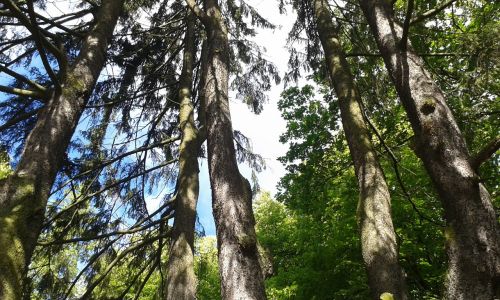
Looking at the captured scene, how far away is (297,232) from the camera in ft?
40.3

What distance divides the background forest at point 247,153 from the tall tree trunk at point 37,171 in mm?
16

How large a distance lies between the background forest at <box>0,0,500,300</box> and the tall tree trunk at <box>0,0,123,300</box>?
0.02 m

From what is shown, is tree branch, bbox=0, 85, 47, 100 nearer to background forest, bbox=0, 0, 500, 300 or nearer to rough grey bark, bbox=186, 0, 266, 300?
background forest, bbox=0, 0, 500, 300

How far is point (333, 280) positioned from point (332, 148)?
3.93 metres

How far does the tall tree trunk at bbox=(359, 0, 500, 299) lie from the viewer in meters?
2.45

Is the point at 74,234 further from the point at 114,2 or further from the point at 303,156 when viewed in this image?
the point at 303,156

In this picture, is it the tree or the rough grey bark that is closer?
the tree

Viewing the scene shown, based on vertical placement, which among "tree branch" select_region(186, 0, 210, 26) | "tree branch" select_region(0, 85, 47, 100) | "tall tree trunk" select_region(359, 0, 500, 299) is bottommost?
"tall tree trunk" select_region(359, 0, 500, 299)

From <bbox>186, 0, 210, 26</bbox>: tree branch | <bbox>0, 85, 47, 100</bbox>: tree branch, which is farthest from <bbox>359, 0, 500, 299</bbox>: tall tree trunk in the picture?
<bbox>0, 85, 47, 100</bbox>: tree branch

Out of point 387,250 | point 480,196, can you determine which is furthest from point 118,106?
point 480,196

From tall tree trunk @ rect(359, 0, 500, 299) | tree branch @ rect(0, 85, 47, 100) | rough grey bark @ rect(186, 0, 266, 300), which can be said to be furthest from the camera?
tree branch @ rect(0, 85, 47, 100)

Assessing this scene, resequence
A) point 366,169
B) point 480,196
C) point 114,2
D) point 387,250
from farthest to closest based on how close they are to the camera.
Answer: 1. point 114,2
2. point 366,169
3. point 387,250
4. point 480,196

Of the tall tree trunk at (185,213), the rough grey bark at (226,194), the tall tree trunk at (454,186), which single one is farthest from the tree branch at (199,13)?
the tall tree trunk at (454,186)

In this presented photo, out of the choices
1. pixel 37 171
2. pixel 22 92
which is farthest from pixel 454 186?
pixel 22 92
